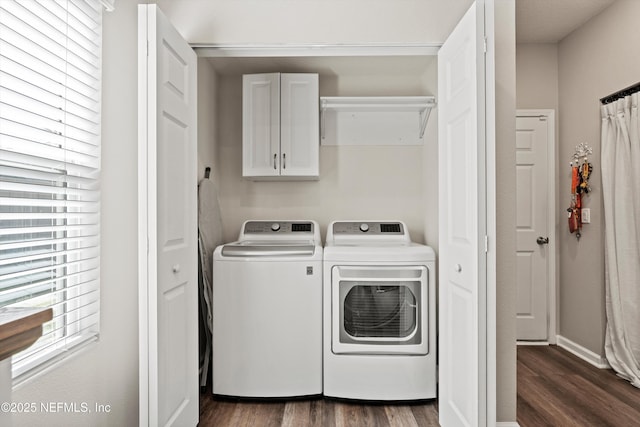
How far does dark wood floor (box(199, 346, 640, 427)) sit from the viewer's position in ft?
8.39

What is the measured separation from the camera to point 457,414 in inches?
85.0

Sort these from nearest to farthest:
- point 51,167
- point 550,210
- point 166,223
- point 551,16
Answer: point 51,167
point 166,223
point 551,16
point 550,210

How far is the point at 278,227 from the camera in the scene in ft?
11.1

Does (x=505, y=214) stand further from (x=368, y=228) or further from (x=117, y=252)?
(x=117, y=252)

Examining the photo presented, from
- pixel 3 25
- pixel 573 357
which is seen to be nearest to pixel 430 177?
pixel 573 357

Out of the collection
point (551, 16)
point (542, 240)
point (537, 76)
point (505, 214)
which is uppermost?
point (551, 16)

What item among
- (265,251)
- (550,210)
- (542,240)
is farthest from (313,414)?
(550,210)

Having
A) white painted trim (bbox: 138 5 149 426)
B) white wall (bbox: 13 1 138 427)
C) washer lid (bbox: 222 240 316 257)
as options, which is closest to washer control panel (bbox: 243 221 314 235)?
washer lid (bbox: 222 240 316 257)

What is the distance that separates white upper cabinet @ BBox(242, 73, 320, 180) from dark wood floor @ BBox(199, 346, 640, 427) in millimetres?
1618

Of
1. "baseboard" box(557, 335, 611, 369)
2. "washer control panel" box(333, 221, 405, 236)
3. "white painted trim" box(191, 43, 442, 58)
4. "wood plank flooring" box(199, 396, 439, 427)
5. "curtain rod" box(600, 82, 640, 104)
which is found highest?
"white painted trim" box(191, 43, 442, 58)

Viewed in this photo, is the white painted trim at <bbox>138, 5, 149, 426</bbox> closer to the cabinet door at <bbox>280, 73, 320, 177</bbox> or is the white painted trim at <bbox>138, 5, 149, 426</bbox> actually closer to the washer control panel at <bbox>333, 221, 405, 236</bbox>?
the cabinet door at <bbox>280, 73, 320, 177</bbox>

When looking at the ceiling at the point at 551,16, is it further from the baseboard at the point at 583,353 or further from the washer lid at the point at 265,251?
the baseboard at the point at 583,353

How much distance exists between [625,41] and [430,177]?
165 cm

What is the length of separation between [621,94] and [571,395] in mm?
2122
